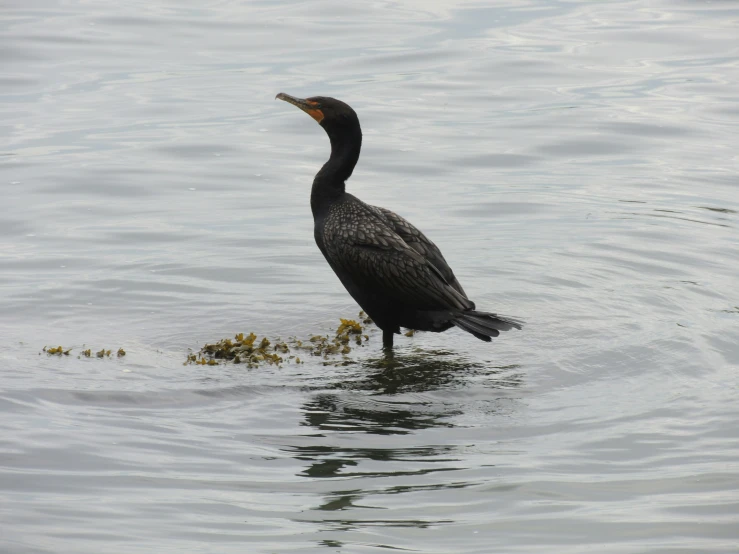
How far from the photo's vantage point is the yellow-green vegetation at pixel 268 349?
24.5 feet

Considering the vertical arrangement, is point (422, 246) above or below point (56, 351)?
above

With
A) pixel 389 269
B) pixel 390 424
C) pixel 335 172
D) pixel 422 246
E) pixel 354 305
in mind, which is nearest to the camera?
pixel 390 424

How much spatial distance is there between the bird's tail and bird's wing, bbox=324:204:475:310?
107 millimetres

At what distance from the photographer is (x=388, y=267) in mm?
7672

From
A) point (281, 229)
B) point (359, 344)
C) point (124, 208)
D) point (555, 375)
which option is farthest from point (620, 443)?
point (124, 208)

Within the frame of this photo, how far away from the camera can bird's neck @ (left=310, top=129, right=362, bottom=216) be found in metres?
8.09

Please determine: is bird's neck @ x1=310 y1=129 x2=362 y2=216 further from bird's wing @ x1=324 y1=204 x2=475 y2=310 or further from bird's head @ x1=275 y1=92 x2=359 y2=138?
bird's wing @ x1=324 y1=204 x2=475 y2=310

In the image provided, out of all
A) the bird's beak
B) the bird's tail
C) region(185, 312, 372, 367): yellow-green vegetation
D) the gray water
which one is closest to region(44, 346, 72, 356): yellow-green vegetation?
the gray water

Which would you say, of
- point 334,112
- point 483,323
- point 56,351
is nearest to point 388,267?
point 483,323

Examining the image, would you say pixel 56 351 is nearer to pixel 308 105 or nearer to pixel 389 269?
pixel 389 269

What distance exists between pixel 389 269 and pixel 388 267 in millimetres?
15

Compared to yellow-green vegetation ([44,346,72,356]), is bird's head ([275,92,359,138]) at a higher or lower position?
higher

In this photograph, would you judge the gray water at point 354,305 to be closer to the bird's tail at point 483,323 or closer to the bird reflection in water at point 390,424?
the bird reflection in water at point 390,424

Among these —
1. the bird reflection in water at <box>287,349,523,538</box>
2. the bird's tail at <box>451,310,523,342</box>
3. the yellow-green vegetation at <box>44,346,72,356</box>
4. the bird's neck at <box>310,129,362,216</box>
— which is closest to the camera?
the bird reflection in water at <box>287,349,523,538</box>
